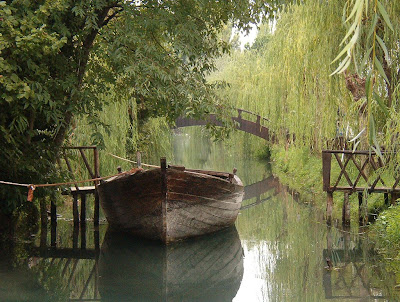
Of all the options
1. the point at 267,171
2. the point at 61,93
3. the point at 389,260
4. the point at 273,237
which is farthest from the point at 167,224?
the point at 267,171

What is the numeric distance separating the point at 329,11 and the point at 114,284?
539cm

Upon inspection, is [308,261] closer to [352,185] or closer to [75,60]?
[352,185]

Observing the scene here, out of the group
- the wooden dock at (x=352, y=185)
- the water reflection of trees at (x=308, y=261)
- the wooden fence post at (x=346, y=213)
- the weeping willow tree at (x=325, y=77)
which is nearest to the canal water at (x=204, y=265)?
the water reflection of trees at (x=308, y=261)

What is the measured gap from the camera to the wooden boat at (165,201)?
412 inches

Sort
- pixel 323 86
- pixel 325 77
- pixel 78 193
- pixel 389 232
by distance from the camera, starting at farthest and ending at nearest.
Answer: pixel 323 86, pixel 78 193, pixel 325 77, pixel 389 232

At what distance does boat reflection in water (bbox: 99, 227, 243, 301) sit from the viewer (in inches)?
324

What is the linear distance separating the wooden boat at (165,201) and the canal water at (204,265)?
10.9 inches

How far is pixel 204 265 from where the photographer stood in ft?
31.8

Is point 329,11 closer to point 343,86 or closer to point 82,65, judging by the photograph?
point 343,86

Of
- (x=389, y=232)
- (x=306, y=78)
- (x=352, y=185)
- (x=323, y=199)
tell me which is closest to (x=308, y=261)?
(x=389, y=232)

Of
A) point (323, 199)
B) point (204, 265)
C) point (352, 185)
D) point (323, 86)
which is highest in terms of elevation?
point (323, 86)

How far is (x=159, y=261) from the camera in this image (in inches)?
385

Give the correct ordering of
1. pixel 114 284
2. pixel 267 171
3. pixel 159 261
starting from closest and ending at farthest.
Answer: pixel 114 284, pixel 159 261, pixel 267 171

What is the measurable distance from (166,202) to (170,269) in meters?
1.42
